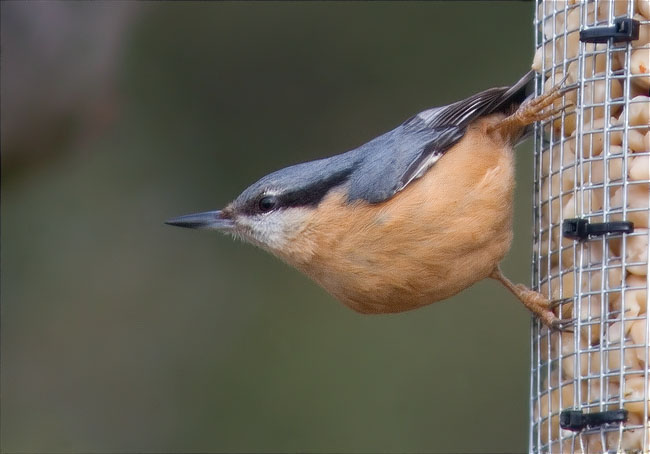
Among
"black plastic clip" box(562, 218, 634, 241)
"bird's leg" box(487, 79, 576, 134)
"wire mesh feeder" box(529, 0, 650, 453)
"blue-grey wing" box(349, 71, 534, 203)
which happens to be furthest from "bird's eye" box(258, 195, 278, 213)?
"black plastic clip" box(562, 218, 634, 241)

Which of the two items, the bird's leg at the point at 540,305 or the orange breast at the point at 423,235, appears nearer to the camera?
the bird's leg at the point at 540,305

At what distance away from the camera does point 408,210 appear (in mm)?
4125

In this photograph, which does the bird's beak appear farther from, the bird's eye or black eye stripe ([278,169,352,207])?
black eye stripe ([278,169,352,207])

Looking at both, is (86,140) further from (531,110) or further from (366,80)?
(531,110)

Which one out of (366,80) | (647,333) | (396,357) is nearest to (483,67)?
(366,80)

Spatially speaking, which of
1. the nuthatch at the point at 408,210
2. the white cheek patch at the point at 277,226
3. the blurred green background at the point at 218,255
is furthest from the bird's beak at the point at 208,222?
the blurred green background at the point at 218,255

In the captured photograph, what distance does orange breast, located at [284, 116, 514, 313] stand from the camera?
4.09m

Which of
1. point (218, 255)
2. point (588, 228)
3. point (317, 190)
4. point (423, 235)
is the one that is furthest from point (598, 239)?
point (218, 255)

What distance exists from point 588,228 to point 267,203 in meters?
1.43

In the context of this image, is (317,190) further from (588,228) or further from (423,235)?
(588,228)

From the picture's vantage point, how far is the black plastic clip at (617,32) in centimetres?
356

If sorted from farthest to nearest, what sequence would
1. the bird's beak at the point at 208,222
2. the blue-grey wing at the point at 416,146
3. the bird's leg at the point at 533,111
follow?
the bird's beak at the point at 208,222 < the blue-grey wing at the point at 416,146 < the bird's leg at the point at 533,111

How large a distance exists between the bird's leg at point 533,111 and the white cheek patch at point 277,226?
0.91 meters

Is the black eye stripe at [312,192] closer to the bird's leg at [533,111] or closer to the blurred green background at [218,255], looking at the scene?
the bird's leg at [533,111]
